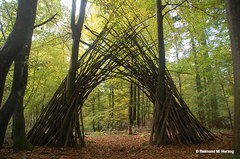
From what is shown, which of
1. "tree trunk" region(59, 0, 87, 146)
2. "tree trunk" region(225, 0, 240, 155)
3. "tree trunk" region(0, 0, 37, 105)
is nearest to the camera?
"tree trunk" region(0, 0, 37, 105)

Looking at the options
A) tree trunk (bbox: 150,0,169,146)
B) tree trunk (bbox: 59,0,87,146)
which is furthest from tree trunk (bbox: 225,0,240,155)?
tree trunk (bbox: 59,0,87,146)

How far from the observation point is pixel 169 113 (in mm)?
3533

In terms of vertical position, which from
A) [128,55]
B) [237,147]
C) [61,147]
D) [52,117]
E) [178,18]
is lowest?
→ [61,147]

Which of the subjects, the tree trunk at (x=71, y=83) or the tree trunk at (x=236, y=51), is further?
the tree trunk at (x=71, y=83)

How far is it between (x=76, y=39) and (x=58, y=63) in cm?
378

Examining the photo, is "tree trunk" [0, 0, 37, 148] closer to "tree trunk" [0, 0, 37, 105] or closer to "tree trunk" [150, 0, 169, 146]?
"tree trunk" [0, 0, 37, 105]

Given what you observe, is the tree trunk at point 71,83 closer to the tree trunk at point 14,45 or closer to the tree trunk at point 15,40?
the tree trunk at point 14,45

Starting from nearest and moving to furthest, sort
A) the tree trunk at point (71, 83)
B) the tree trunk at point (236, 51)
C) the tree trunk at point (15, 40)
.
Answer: the tree trunk at point (15, 40) → the tree trunk at point (236, 51) → the tree trunk at point (71, 83)

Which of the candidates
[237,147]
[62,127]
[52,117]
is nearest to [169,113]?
[237,147]

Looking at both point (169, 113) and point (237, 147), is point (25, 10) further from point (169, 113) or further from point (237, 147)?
point (237, 147)

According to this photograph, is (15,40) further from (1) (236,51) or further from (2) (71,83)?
(1) (236,51)

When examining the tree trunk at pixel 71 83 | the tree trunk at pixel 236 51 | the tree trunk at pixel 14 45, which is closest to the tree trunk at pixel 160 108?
the tree trunk at pixel 236 51

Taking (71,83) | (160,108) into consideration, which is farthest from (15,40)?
(160,108)

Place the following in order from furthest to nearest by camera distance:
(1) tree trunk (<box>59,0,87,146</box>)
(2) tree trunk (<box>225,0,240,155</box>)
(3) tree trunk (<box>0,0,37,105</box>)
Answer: (1) tree trunk (<box>59,0,87,146</box>), (2) tree trunk (<box>225,0,240,155</box>), (3) tree trunk (<box>0,0,37,105</box>)
